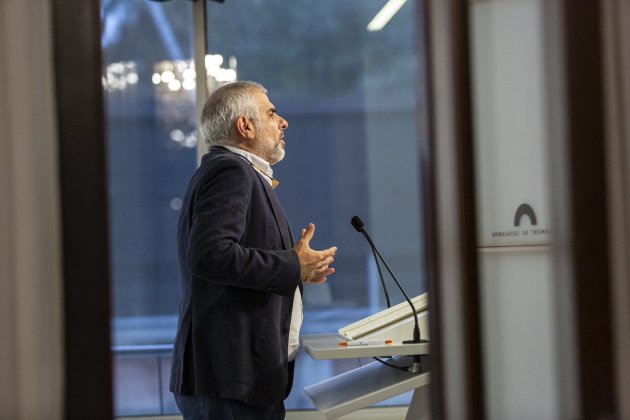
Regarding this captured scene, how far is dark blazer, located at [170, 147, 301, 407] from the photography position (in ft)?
6.50

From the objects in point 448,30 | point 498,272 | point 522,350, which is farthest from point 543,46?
point 522,350

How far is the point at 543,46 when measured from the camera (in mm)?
1642

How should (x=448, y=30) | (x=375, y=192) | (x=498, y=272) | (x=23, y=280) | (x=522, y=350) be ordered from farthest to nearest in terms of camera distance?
1. (x=375, y=192)
2. (x=498, y=272)
3. (x=522, y=350)
4. (x=448, y=30)
5. (x=23, y=280)

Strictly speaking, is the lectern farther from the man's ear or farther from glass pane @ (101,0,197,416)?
glass pane @ (101,0,197,416)

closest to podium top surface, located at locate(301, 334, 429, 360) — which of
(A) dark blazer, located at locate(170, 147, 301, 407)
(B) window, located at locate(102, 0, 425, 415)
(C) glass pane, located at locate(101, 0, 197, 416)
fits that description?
(A) dark blazer, located at locate(170, 147, 301, 407)

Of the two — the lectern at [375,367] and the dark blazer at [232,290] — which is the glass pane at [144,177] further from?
the dark blazer at [232,290]

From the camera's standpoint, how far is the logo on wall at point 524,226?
1812 mm

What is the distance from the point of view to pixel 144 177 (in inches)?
167

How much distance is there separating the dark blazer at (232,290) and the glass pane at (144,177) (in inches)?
83.9

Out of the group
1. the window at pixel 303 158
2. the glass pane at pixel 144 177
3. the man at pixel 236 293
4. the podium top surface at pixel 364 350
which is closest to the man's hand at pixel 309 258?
the man at pixel 236 293

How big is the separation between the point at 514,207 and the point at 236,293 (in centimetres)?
75

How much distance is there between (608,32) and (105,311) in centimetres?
107

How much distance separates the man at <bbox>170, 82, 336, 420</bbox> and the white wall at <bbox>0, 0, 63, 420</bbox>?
0.68 m

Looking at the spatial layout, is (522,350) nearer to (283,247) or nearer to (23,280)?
(283,247)
